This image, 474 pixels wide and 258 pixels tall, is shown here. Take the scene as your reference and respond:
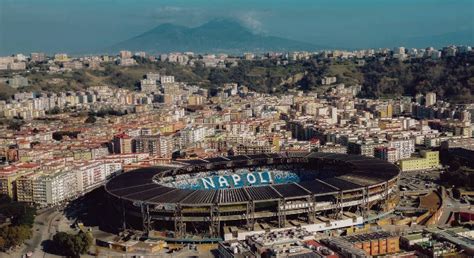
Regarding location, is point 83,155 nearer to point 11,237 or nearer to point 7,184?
point 7,184

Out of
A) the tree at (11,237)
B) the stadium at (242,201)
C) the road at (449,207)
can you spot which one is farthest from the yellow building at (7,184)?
the road at (449,207)

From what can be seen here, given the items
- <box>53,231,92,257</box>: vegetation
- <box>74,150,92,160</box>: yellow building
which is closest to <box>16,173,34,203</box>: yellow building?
<box>74,150,92,160</box>: yellow building

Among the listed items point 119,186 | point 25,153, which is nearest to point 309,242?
point 119,186

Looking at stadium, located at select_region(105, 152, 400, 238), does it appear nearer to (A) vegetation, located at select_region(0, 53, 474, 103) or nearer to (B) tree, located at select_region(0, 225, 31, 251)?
(B) tree, located at select_region(0, 225, 31, 251)

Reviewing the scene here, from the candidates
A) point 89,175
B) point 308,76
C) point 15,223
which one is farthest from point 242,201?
point 308,76

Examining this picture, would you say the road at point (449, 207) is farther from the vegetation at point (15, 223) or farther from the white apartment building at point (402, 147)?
the vegetation at point (15, 223)

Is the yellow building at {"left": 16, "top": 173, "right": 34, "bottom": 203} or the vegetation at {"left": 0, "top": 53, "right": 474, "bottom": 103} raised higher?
the vegetation at {"left": 0, "top": 53, "right": 474, "bottom": 103}
